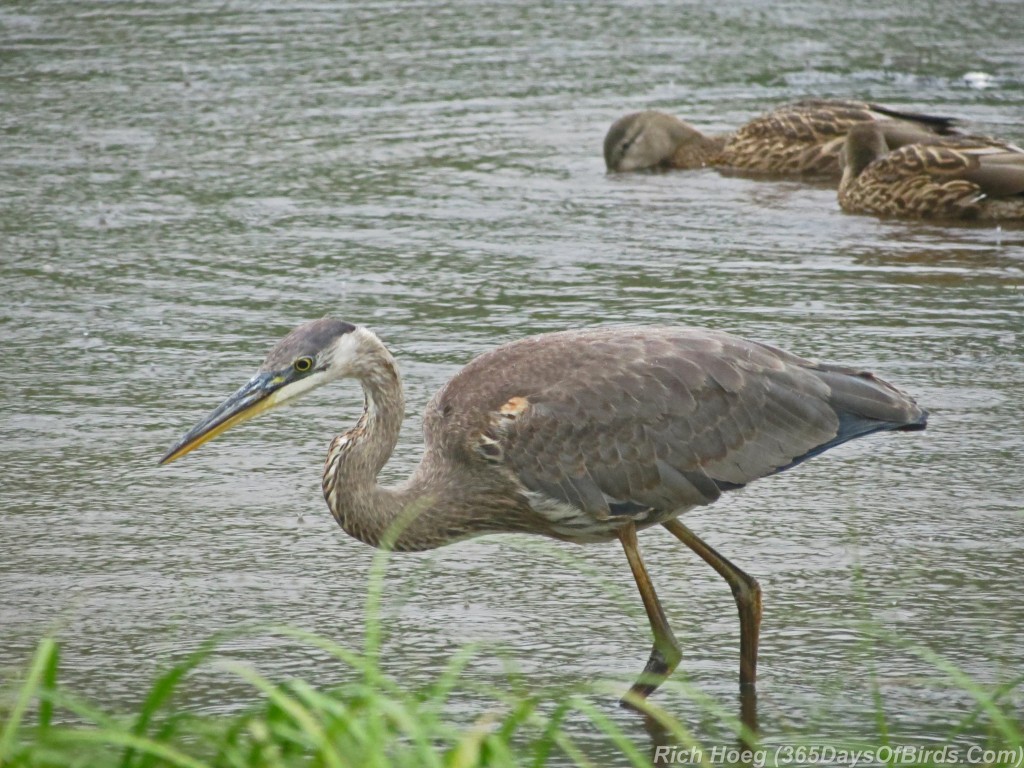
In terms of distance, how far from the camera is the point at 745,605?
5.94 metres

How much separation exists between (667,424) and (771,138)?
24.1 ft

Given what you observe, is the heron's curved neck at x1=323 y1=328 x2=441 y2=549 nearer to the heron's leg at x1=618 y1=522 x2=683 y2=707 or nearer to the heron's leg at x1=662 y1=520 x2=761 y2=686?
the heron's leg at x1=618 y1=522 x2=683 y2=707

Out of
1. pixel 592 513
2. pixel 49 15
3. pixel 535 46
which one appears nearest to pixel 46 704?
pixel 592 513

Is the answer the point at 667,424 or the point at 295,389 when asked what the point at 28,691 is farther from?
the point at 667,424

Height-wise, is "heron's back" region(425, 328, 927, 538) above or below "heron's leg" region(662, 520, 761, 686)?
above

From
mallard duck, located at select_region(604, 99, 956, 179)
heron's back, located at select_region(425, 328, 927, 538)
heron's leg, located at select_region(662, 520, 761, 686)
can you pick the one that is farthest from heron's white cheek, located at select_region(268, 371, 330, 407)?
mallard duck, located at select_region(604, 99, 956, 179)

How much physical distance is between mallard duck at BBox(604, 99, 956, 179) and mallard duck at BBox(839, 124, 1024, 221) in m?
0.98

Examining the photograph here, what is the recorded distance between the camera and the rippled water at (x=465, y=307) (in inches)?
241

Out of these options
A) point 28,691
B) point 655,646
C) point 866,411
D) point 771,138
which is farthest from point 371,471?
point 771,138

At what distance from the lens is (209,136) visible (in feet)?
45.8

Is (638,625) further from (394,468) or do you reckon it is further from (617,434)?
(394,468)

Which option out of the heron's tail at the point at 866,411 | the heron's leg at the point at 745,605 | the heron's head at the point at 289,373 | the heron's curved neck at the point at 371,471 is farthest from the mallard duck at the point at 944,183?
the heron's head at the point at 289,373

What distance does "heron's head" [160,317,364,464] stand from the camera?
596cm

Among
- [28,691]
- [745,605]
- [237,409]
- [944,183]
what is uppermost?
[28,691]
